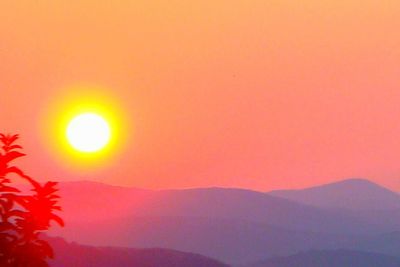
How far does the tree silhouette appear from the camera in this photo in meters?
18.3

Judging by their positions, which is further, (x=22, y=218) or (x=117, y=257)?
(x=117, y=257)

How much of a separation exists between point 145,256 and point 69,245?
29.5 meters

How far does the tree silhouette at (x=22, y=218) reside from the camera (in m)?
18.3

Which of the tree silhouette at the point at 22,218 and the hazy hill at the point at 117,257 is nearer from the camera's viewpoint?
the tree silhouette at the point at 22,218

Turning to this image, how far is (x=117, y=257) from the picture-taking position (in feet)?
457

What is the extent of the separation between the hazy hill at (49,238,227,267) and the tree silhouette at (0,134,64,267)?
90.2 meters

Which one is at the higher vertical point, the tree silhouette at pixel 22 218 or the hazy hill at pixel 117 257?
the hazy hill at pixel 117 257

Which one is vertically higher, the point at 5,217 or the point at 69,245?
the point at 69,245

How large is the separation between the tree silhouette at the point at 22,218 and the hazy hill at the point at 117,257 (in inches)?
3553

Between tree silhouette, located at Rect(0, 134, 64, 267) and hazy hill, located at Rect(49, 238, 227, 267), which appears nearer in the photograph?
tree silhouette, located at Rect(0, 134, 64, 267)

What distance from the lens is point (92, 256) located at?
427ft

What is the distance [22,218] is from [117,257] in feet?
397

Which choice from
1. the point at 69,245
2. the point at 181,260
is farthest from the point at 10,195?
the point at 181,260

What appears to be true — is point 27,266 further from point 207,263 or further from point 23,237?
point 207,263
